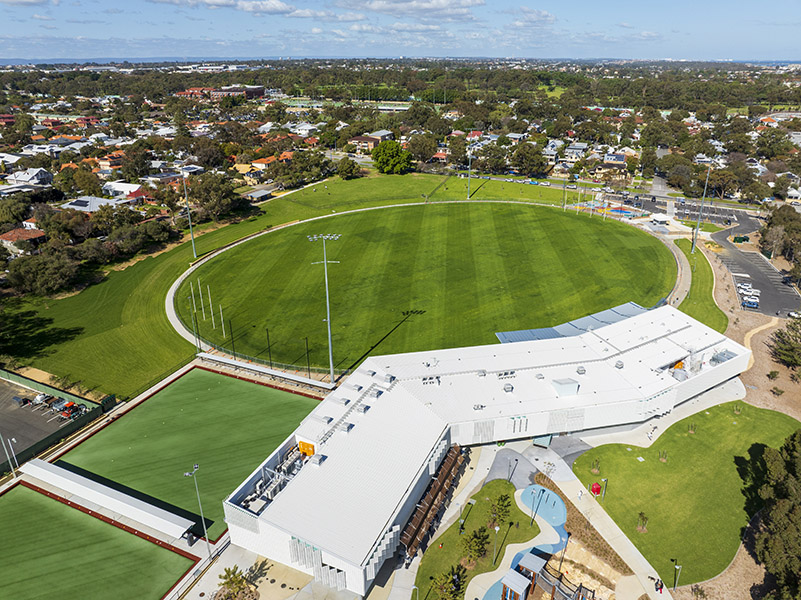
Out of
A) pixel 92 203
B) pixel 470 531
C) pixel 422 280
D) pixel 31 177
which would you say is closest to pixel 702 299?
pixel 422 280

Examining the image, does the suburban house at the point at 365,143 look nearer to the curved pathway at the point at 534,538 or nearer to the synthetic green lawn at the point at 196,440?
the synthetic green lawn at the point at 196,440

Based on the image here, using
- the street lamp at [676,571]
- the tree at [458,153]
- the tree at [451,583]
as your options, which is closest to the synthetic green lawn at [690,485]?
the street lamp at [676,571]

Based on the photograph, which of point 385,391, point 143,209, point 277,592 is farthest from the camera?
point 143,209

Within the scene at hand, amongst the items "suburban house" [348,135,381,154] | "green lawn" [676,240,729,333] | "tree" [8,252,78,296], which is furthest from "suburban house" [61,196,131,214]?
"green lawn" [676,240,729,333]

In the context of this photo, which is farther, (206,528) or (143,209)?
(143,209)

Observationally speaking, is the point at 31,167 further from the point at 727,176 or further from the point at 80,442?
the point at 727,176

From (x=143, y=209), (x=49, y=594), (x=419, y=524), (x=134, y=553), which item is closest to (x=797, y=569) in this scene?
(x=419, y=524)
